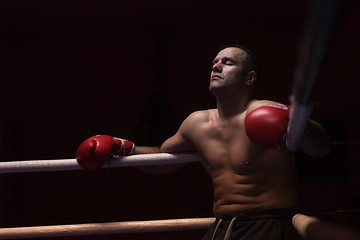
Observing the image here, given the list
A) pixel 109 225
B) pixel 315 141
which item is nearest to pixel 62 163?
pixel 109 225

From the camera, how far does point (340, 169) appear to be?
4.61m

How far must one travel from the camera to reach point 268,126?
114cm

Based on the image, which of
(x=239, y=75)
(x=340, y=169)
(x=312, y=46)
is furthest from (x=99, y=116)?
(x=312, y=46)

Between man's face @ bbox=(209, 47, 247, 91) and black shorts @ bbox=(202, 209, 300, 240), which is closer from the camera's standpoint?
black shorts @ bbox=(202, 209, 300, 240)

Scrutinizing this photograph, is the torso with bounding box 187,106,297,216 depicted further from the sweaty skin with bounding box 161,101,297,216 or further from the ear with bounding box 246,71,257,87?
the ear with bounding box 246,71,257,87

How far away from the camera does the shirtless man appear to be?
1338 millimetres

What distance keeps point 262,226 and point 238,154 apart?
0.90 ft

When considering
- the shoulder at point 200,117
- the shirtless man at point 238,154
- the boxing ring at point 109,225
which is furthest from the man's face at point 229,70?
the boxing ring at point 109,225

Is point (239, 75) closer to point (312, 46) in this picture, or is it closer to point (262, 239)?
point (262, 239)

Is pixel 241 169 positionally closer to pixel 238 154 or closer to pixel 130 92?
pixel 238 154

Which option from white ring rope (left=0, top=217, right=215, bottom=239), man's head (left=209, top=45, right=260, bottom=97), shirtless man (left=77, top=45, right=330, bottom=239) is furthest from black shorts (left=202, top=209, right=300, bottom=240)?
man's head (left=209, top=45, right=260, bottom=97)

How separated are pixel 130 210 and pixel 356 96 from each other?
3.20 metres

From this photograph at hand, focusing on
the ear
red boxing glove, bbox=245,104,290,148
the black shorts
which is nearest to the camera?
red boxing glove, bbox=245,104,290,148

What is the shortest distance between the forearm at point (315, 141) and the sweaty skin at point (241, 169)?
17cm
